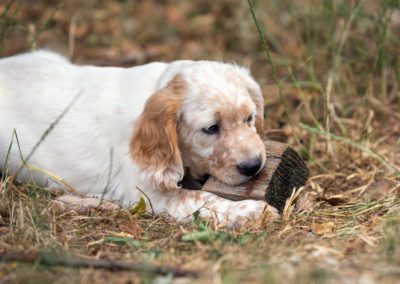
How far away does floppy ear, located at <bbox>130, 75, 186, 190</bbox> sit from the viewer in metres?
4.40

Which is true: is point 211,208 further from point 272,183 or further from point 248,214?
point 272,183

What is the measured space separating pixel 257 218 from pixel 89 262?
1150 millimetres

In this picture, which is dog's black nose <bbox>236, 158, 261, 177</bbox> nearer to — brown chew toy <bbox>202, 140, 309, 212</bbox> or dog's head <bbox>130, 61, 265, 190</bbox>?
dog's head <bbox>130, 61, 265, 190</bbox>

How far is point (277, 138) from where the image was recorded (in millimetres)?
5887

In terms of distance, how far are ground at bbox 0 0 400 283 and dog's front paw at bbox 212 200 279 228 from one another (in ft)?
0.18

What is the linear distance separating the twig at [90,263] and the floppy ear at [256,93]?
165 centimetres

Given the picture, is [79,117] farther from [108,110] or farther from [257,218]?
[257,218]

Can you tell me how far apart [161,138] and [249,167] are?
56cm

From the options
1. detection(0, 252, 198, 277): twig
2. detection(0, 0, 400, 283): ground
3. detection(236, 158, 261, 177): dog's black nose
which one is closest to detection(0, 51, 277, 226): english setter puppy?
detection(236, 158, 261, 177): dog's black nose

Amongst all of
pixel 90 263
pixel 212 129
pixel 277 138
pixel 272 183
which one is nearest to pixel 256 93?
pixel 212 129

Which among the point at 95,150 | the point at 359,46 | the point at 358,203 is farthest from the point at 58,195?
the point at 359,46

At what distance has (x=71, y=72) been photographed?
204 inches

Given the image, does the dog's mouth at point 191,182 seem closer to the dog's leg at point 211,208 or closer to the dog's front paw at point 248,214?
the dog's leg at point 211,208

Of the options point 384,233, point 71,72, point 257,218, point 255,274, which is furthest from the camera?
point 71,72
